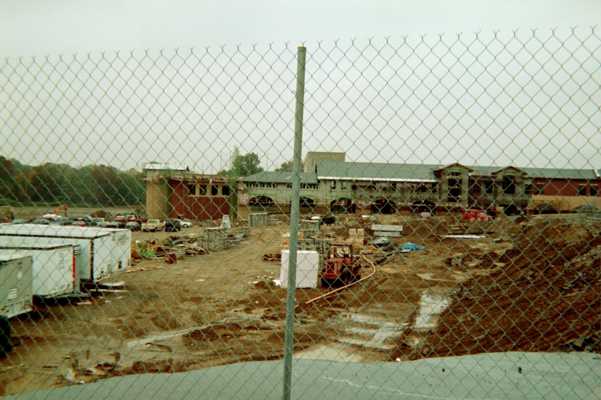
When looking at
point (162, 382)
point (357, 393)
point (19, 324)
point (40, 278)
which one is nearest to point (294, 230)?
point (357, 393)

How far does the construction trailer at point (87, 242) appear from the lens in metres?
12.3

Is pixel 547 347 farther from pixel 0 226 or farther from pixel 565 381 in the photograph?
pixel 0 226

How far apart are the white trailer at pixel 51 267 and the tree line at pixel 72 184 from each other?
299 inches

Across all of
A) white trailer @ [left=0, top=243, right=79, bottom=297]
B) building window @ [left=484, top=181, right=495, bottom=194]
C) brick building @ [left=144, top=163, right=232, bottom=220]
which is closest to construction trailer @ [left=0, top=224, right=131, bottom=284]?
white trailer @ [left=0, top=243, right=79, bottom=297]

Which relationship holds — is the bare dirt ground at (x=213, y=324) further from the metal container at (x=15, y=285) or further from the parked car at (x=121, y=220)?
the parked car at (x=121, y=220)

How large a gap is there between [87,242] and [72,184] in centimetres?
1009

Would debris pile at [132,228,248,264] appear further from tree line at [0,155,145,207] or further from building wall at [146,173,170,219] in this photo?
tree line at [0,155,145,207]

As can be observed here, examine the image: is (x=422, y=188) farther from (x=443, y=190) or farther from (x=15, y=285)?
(x=15, y=285)

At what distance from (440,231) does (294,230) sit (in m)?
31.3

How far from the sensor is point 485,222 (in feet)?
105

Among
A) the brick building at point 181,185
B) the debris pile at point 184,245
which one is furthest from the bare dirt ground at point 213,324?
the debris pile at point 184,245

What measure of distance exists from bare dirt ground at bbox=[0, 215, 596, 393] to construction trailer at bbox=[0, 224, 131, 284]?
82cm

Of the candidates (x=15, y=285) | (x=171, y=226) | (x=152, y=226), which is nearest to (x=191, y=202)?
(x=171, y=226)

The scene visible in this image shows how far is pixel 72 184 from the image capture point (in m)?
3.50
